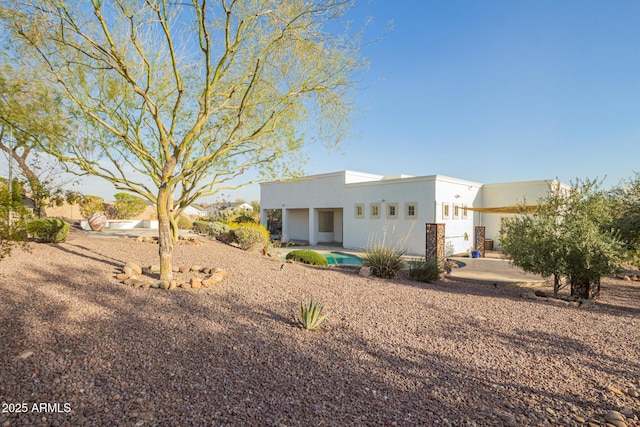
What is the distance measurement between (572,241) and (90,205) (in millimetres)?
24487

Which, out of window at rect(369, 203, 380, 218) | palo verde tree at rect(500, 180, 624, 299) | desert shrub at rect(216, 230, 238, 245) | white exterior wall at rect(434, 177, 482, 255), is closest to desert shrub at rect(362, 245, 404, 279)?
palo verde tree at rect(500, 180, 624, 299)

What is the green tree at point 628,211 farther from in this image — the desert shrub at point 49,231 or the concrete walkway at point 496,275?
the desert shrub at point 49,231

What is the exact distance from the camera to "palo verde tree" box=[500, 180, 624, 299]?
6.31m

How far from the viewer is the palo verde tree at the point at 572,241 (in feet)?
20.7

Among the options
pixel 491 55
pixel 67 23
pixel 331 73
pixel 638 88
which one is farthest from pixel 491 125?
pixel 67 23

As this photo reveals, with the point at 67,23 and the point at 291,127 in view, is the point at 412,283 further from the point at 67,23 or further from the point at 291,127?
the point at 67,23

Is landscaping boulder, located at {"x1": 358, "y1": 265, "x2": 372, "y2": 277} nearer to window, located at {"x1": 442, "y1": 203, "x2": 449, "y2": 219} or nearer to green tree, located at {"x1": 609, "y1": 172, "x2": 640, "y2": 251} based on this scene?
green tree, located at {"x1": 609, "y1": 172, "x2": 640, "y2": 251}

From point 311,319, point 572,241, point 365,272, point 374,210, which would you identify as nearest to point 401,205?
point 374,210

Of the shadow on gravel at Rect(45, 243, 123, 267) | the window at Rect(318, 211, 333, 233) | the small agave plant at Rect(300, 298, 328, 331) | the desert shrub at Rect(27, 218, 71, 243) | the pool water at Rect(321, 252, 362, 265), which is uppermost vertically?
the window at Rect(318, 211, 333, 233)

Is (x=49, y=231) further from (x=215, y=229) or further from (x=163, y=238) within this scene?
(x=215, y=229)

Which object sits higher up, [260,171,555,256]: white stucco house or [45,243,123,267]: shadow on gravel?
[260,171,555,256]: white stucco house

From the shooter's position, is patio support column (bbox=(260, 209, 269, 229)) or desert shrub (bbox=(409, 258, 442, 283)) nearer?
desert shrub (bbox=(409, 258, 442, 283))

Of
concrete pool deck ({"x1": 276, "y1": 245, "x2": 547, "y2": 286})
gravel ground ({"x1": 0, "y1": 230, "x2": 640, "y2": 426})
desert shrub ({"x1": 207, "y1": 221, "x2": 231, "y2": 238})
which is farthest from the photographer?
desert shrub ({"x1": 207, "y1": 221, "x2": 231, "y2": 238})

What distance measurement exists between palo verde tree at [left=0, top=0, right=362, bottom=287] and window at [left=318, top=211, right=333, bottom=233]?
44.1 feet
